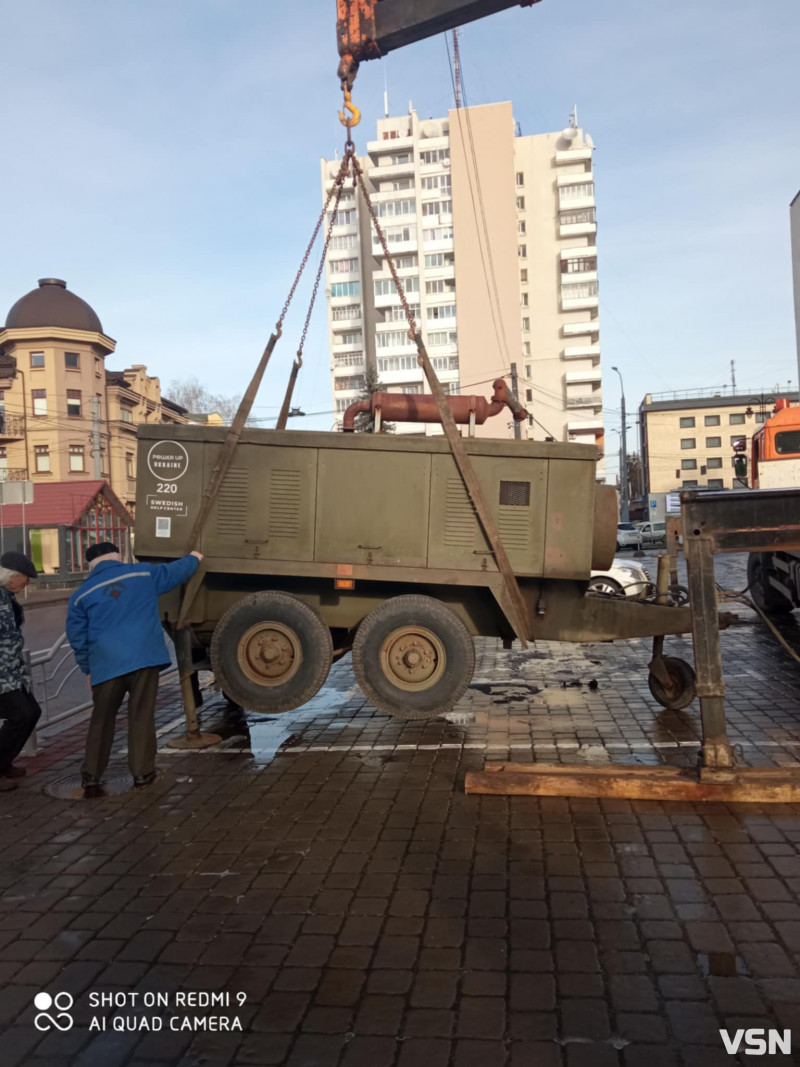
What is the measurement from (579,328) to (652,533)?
130 feet

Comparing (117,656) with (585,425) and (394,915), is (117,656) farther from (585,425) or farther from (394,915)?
(585,425)

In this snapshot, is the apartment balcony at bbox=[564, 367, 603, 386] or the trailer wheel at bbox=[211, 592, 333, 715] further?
the apartment balcony at bbox=[564, 367, 603, 386]

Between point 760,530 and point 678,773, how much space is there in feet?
5.50

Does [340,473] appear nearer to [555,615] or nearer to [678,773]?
[555,615]

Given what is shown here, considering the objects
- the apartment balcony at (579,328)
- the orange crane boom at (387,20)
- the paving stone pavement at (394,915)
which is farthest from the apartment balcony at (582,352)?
the paving stone pavement at (394,915)

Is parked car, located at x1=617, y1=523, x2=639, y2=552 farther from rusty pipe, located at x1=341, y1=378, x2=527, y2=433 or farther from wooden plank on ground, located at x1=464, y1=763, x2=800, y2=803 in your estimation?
wooden plank on ground, located at x1=464, y1=763, x2=800, y2=803

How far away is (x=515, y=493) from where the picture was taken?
7059 millimetres

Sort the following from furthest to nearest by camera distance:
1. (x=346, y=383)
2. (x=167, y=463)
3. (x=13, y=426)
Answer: (x=346, y=383) < (x=13, y=426) < (x=167, y=463)

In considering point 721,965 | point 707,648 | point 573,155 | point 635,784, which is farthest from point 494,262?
point 721,965

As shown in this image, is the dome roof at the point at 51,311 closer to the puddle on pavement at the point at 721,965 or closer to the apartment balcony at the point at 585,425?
the apartment balcony at the point at 585,425

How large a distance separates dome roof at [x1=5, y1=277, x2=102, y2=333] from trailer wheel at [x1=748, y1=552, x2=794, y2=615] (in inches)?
1819

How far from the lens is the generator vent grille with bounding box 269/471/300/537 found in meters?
7.26

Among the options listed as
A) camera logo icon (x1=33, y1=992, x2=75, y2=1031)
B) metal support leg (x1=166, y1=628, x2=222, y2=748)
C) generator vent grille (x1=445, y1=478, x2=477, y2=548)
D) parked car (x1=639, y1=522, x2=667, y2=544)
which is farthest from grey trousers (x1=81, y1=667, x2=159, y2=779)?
parked car (x1=639, y1=522, x2=667, y2=544)

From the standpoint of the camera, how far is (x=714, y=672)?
5.70 m
